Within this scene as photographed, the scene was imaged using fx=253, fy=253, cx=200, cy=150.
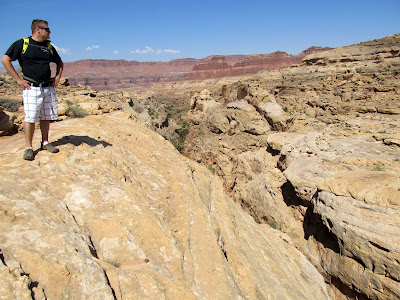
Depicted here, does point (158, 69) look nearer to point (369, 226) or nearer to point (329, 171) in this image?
point (329, 171)

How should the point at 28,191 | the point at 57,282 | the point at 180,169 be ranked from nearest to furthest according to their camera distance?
1. the point at 57,282
2. the point at 28,191
3. the point at 180,169

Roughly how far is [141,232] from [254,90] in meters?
18.5

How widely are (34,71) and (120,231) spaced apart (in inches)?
97.2

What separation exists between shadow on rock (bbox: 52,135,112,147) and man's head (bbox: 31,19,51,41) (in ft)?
4.96

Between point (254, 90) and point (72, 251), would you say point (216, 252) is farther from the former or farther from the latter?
point (254, 90)

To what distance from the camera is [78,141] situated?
4.23 m

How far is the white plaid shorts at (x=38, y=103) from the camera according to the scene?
11.4 ft

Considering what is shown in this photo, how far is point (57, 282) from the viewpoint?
6.18ft

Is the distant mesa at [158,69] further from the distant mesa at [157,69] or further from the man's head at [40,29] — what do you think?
the man's head at [40,29]

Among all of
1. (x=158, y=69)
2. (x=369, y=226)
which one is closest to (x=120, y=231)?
(x=369, y=226)

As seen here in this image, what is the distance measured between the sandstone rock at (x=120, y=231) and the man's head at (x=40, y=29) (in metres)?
1.53

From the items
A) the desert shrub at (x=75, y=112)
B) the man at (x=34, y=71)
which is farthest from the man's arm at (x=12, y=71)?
the desert shrub at (x=75, y=112)

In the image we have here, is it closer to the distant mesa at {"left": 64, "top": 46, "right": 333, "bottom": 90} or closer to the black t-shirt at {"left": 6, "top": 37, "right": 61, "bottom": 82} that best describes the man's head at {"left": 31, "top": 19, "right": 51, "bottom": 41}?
the black t-shirt at {"left": 6, "top": 37, "right": 61, "bottom": 82}

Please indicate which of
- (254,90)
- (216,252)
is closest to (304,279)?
(216,252)
